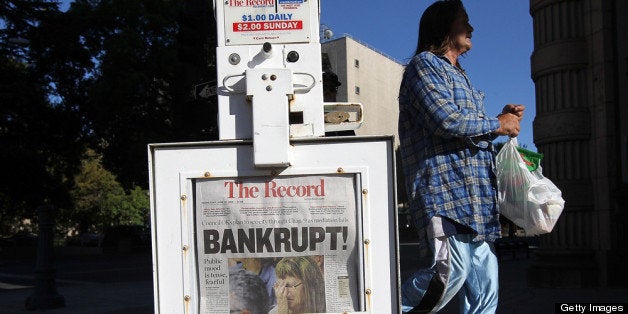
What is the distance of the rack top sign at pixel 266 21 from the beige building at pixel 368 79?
5000 centimetres

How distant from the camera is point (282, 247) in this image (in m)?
2.45

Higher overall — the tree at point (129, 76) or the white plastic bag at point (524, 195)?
the tree at point (129, 76)

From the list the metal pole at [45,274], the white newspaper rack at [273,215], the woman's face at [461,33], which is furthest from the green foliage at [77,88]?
the white newspaper rack at [273,215]

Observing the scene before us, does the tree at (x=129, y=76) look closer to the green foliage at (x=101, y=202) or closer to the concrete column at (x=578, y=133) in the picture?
the concrete column at (x=578, y=133)

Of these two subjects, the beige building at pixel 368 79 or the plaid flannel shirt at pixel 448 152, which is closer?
the plaid flannel shirt at pixel 448 152

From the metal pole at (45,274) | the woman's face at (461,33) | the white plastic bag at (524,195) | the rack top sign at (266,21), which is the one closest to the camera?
the rack top sign at (266,21)

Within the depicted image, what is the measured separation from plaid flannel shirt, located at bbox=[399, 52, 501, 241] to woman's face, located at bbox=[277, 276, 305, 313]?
2.42 ft

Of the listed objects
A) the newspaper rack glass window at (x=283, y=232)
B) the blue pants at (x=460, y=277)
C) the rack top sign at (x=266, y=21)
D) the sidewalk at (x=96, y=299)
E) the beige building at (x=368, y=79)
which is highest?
the beige building at (x=368, y=79)

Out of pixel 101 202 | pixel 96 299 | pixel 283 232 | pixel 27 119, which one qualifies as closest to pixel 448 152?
pixel 283 232

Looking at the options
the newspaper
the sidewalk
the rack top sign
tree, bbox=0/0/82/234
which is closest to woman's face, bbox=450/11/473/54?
the rack top sign

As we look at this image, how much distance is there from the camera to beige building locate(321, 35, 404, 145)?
5612cm

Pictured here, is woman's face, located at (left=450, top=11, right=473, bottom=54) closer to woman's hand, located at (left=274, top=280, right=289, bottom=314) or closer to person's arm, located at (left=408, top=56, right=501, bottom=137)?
person's arm, located at (left=408, top=56, right=501, bottom=137)

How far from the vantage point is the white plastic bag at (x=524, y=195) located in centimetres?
300

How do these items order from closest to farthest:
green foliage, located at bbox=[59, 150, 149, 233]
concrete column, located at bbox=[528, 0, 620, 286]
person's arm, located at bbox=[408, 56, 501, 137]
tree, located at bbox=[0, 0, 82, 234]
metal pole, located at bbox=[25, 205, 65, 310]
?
person's arm, located at bbox=[408, 56, 501, 137], concrete column, located at bbox=[528, 0, 620, 286], metal pole, located at bbox=[25, 205, 65, 310], tree, located at bbox=[0, 0, 82, 234], green foliage, located at bbox=[59, 150, 149, 233]
